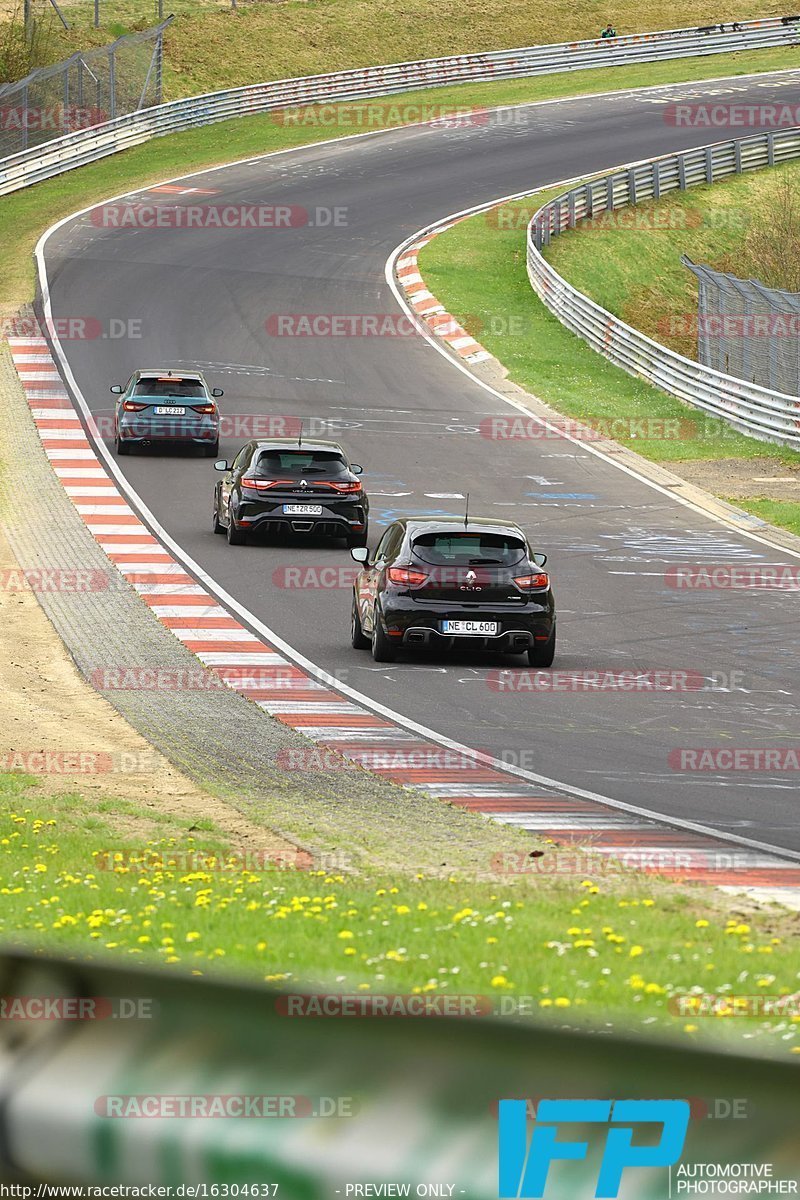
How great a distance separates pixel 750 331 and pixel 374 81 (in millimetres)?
38636

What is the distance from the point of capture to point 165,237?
54.1m

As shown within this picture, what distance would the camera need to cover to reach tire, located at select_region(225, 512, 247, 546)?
1029 inches

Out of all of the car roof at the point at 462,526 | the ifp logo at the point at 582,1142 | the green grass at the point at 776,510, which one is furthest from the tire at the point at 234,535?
the ifp logo at the point at 582,1142

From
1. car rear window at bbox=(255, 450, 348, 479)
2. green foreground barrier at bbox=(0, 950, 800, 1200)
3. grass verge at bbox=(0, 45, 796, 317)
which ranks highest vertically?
grass verge at bbox=(0, 45, 796, 317)

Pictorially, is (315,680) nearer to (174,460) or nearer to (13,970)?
(13,970)

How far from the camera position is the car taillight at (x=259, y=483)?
25.6 m

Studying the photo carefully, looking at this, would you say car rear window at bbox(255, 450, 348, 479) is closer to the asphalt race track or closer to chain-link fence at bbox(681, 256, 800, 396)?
the asphalt race track

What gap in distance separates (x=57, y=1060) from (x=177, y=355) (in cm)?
3813

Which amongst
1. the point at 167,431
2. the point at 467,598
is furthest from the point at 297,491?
the point at 167,431

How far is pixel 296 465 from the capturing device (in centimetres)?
2562

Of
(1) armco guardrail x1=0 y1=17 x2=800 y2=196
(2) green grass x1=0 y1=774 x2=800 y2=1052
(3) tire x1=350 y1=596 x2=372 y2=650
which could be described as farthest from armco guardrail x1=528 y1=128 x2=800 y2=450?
(2) green grass x1=0 y1=774 x2=800 y2=1052

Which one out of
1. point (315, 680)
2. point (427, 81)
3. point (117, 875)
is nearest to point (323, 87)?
point (427, 81)

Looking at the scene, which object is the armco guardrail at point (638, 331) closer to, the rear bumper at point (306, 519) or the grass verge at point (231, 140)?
the rear bumper at point (306, 519)

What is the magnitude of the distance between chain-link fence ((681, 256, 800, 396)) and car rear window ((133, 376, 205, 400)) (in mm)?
11927
